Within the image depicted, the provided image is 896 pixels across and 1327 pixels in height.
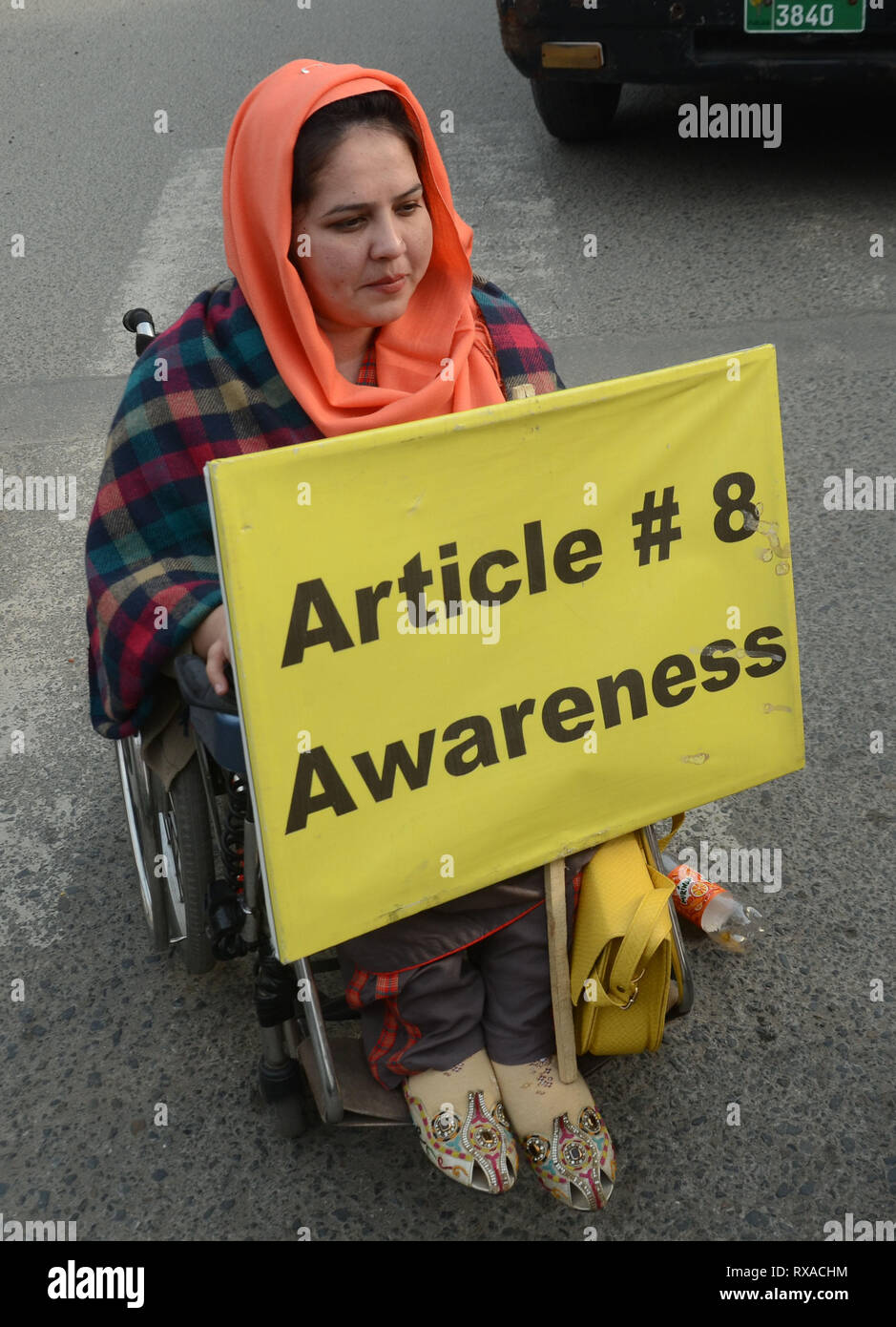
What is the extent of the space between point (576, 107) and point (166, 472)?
15.3 feet

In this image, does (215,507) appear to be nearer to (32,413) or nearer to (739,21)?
(32,413)

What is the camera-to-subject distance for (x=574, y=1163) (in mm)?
2141

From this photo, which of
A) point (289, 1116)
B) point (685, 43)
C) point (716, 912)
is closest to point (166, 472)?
point (289, 1116)

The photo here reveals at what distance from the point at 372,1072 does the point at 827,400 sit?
2.88 m

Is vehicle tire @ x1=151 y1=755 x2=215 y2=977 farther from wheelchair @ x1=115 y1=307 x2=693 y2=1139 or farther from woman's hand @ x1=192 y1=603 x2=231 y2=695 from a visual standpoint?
woman's hand @ x1=192 y1=603 x2=231 y2=695

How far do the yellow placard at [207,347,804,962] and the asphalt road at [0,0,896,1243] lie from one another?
62 centimetres

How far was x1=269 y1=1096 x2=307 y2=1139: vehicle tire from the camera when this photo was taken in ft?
7.62

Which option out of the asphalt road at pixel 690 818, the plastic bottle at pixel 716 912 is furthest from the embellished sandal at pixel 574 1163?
the plastic bottle at pixel 716 912

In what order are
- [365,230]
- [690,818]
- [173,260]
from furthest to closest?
1. [173,260]
2. [690,818]
3. [365,230]

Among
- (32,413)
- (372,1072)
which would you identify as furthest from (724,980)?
(32,413)

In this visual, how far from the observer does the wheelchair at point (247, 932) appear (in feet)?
7.11

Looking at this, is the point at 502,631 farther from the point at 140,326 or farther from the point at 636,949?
the point at 140,326

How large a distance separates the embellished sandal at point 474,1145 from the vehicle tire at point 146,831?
0.71m

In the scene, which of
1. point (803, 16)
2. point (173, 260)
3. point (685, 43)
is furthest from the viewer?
point (173, 260)
